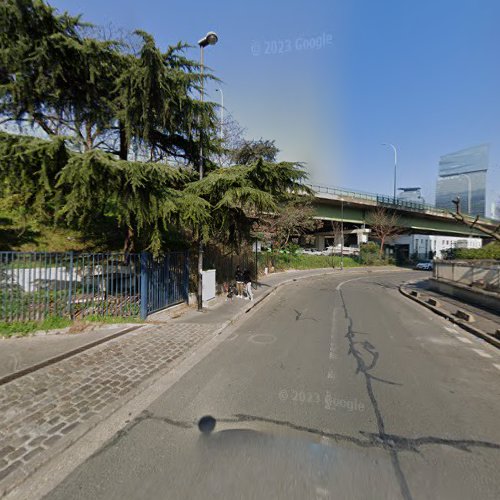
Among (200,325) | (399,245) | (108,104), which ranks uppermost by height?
(108,104)

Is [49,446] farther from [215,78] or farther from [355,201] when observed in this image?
[355,201]

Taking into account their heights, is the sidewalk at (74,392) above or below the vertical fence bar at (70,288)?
below

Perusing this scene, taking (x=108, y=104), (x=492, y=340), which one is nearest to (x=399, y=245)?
(x=492, y=340)

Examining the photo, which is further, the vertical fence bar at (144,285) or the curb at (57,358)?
the vertical fence bar at (144,285)

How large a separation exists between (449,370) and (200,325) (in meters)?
5.94

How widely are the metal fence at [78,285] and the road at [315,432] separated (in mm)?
3401

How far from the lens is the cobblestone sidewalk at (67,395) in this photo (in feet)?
9.48

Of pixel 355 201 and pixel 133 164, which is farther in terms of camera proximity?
pixel 355 201

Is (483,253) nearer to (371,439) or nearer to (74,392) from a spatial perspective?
(371,439)

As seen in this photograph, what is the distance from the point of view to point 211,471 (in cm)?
266

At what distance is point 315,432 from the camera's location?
129 inches

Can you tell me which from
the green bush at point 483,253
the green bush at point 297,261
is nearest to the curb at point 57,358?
the green bush at point 297,261

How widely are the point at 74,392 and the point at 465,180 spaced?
5677cm

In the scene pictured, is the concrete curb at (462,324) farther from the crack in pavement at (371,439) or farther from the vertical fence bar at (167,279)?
the vertical fence bar at (167,279)
